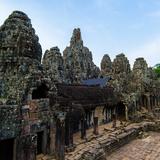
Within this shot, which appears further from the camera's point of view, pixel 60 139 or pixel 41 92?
pixel 60 139

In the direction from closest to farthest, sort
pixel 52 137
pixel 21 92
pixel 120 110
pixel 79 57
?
1. pixel 21 92
2. pixel 52 137
3. pixel 120 110
4. pixel 79 57

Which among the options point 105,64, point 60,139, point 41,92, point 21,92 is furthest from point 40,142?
point 105,64

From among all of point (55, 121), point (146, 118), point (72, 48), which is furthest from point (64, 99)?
point (72, 48)

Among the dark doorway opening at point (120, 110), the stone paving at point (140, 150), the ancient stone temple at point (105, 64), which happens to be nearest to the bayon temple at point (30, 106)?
the stone paving at point (140, 150)

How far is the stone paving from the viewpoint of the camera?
63.5ft

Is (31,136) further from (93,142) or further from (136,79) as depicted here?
(136,79)

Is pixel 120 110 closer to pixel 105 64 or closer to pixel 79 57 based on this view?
pixel 105 64

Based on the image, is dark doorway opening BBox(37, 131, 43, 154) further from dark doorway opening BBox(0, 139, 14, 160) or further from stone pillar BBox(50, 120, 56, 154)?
dark doorway opening BBox(0, 139, 14, 160)

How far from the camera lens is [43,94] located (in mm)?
15023

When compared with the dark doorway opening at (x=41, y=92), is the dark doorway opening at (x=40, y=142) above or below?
below

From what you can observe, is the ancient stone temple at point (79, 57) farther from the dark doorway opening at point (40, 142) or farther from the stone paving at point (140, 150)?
the dark doorway opening at point (40, 142)

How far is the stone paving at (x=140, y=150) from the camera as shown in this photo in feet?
63.5

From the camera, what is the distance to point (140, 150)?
21266 mm

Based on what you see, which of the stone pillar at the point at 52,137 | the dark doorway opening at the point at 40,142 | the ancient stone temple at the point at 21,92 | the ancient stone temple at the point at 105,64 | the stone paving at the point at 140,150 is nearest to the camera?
the ancient stone temple at the point at 21,92
